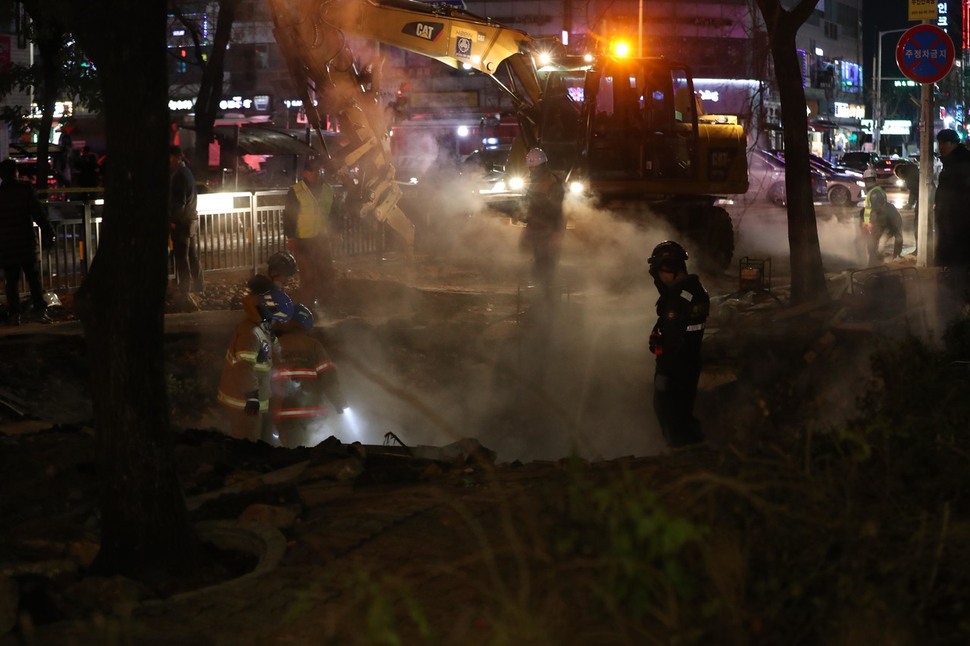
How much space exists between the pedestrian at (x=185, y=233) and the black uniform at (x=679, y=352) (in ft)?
→ 25.0

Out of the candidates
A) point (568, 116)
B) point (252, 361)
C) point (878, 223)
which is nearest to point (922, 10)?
point (878, 223)

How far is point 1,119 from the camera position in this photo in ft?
92.0

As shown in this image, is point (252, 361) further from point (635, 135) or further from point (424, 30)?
point (635, 135)

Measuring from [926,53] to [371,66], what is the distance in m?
7.41

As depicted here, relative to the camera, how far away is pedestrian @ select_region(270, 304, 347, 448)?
358 inches

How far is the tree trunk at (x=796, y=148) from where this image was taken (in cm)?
1286

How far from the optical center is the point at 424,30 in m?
16.0

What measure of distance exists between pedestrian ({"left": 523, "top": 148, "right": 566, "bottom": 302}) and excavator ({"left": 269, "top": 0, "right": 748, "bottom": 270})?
318 centimetres

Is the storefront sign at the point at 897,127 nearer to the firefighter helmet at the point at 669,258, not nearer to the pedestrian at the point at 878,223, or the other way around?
the pedestrian at the point at 878,223

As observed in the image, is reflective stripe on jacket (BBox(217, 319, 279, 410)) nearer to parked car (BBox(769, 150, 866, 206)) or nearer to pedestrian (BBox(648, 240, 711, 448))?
pedestrian (BBox(648, 240, 711, 448))

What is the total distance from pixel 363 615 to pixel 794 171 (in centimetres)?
1012

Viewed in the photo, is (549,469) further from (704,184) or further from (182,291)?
(704,184)

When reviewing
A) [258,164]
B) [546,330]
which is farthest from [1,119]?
[546,330]

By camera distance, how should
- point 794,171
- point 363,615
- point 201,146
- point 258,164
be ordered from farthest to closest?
point 258,164, point 201,146, point 794,171, point 363,615
